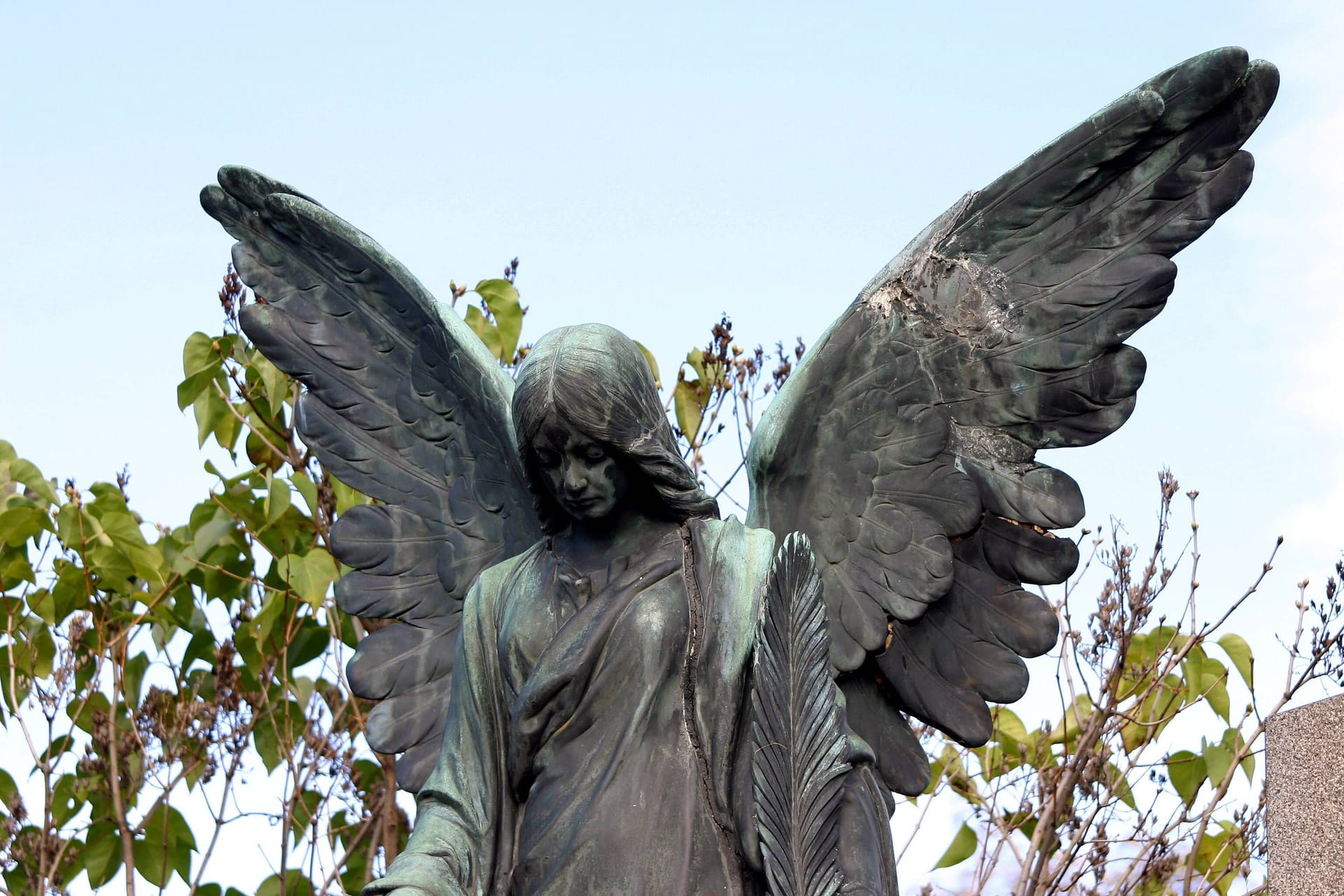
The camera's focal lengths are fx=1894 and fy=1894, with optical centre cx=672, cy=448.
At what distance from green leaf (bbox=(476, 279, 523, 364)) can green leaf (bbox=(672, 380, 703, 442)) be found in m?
0.76

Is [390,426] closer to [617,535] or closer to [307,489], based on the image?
[617,535]

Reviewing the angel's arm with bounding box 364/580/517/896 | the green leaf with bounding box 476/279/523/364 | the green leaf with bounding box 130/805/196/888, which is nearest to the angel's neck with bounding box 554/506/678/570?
the angel's arm with bounding box 364/580/517/896

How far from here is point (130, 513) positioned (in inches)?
336

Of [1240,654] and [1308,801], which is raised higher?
[1240,654]

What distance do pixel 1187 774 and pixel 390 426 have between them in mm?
4269

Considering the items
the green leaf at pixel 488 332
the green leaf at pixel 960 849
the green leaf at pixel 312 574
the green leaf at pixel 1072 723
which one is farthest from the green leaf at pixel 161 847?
the green leaf at pixel 1072 723

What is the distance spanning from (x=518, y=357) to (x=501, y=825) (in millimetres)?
4574

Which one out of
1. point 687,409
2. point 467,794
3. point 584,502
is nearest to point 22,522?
point 687,409

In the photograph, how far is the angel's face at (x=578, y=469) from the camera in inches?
164

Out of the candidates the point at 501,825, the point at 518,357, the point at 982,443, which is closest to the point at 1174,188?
the point at 982,443

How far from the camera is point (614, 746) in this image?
13.6ft

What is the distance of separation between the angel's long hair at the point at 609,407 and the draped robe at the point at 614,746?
120 mm

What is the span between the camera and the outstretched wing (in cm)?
477

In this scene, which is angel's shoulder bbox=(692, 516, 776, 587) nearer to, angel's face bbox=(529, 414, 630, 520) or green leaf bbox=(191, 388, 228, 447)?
angel's face bbox=(529, 414, 630, 520)
